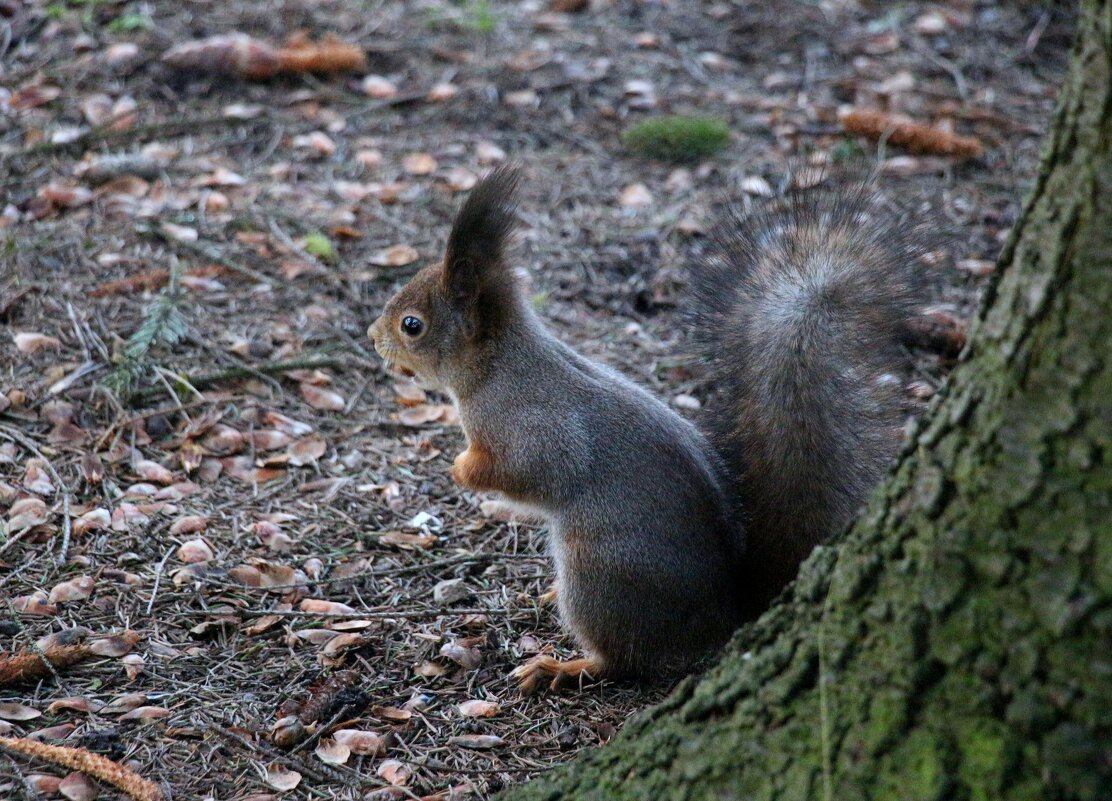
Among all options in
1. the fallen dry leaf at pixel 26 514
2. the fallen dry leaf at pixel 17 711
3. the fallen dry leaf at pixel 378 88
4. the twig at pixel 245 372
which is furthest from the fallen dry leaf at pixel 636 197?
the fallen dry leaf at pixel 17 711

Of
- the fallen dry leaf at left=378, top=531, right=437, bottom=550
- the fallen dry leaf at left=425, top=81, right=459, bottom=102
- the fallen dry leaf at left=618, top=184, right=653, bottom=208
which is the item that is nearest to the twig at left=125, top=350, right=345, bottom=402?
the fallen dry leaf at left=378, top=531, right=437, bottom=550

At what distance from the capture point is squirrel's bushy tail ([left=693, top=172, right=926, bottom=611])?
2129 millimetres

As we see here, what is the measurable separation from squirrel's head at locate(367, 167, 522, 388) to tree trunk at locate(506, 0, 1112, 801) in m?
1.27

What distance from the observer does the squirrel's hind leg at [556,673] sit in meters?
2.30

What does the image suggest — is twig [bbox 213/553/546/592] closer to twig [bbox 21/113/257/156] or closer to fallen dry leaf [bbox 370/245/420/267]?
fallen dry leaf [bbox 370/245/420/267]

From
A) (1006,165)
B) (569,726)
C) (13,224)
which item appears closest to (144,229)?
(13,224)

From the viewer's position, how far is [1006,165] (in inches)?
170

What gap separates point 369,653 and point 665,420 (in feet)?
2.50

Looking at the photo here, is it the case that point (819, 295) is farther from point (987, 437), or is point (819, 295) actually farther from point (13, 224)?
point (13, 224)

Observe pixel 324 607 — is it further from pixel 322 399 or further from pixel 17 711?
pixel 322 399

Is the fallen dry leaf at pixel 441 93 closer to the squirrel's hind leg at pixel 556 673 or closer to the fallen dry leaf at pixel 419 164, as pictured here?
the fallen dry leaf at pixel 419 164

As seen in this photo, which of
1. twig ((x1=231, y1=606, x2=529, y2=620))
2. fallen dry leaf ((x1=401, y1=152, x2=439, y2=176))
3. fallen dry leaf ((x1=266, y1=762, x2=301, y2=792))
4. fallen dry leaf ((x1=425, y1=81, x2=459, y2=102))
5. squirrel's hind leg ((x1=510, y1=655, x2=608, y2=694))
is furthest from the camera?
fallen dry leaf ((x1=425, y1=81, x2=459, y2=102))

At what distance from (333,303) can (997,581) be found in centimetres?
268

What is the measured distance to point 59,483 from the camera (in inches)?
106
